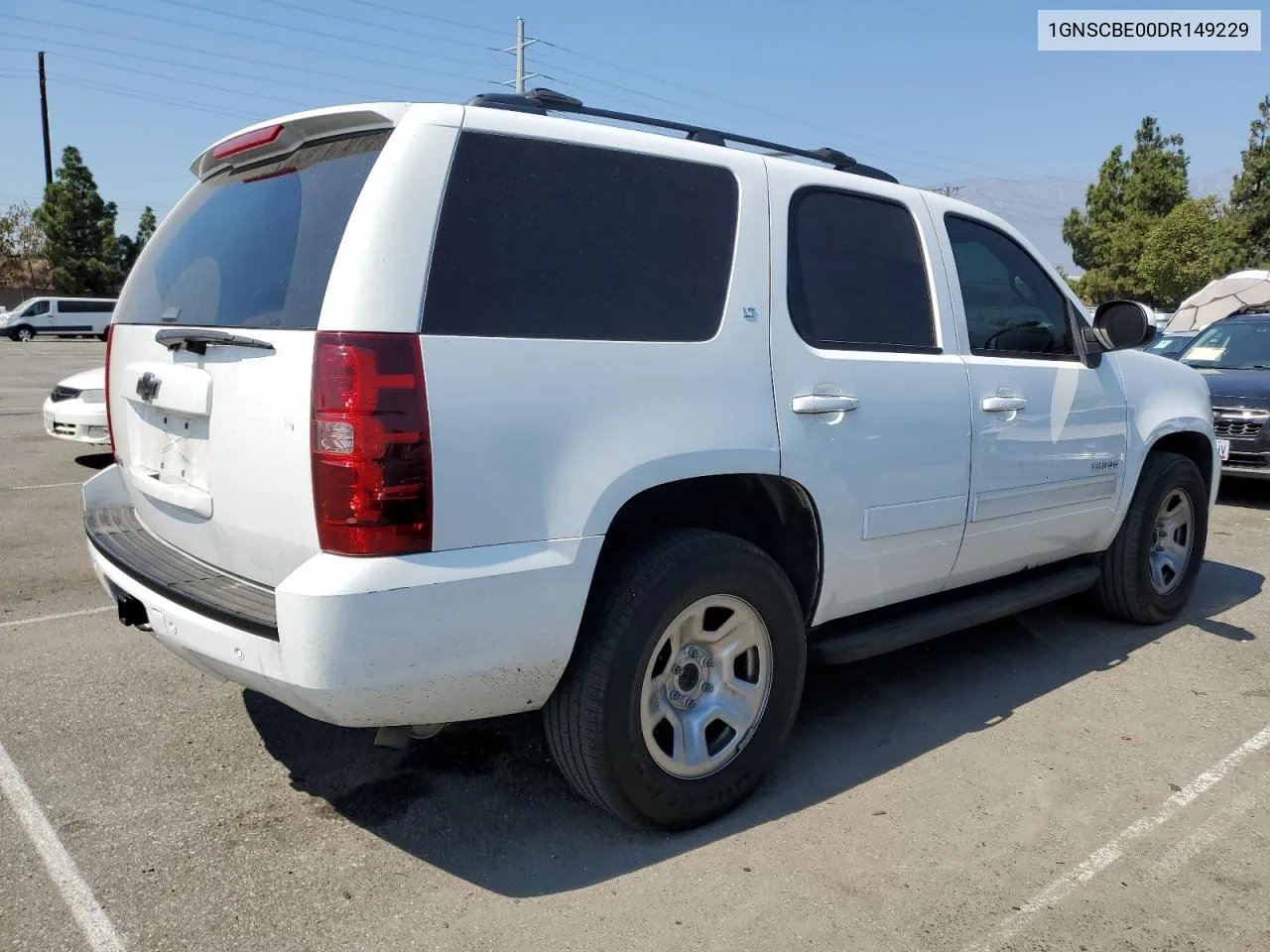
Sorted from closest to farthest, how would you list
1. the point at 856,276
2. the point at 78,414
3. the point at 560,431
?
the point at 560,431, the point at 856,276, the point at 78,414

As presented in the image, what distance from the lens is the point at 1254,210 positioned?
43.6 meters

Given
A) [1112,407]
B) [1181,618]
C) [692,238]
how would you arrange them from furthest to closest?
[1181,618]
[1112,407]
[692,238]

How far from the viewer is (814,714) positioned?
3887 mm

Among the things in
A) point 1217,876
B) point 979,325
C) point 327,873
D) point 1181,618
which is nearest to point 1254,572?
point 1181,618

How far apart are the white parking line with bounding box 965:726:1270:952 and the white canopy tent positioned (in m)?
19.0

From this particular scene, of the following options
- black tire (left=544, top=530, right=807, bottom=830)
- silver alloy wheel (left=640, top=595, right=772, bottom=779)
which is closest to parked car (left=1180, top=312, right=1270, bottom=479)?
silver alloy wheel (left=640, top=595, right=772, bottom=779)

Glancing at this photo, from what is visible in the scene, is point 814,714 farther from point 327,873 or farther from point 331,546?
point 331,546

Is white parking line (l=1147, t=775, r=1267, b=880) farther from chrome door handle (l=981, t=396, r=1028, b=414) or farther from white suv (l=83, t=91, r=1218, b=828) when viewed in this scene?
chrome door handle (l=981, t=396, r=1028, b=414)

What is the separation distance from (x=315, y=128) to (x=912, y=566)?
2.41 metres

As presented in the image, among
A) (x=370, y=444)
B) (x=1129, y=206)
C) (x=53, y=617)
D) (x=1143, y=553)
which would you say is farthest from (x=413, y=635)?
(x=1129, y=206)

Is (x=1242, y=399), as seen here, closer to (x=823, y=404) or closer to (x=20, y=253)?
(x=823, y=404)

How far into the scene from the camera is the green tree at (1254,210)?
43.4 m

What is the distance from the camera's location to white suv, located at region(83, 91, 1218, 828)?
7.72 ft

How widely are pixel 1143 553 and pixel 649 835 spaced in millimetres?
3083
